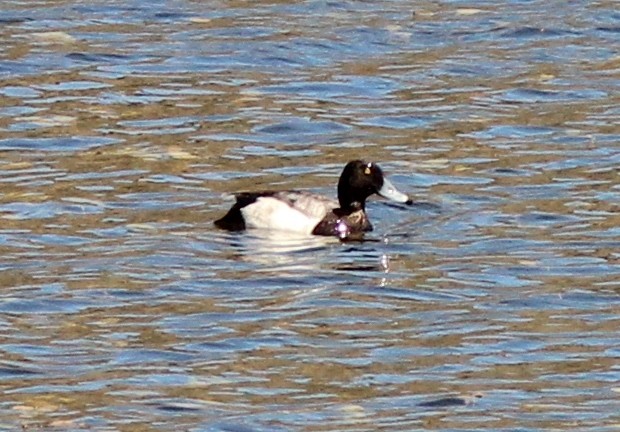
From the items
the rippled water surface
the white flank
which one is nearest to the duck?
the white flank

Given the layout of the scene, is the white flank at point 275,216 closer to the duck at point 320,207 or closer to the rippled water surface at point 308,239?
the duck at point 320,207

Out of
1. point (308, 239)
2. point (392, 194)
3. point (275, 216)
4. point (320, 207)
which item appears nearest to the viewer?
point (275, 216)

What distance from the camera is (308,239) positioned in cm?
1394

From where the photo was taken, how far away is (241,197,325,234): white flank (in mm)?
13445

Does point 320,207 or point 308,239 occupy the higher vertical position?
point 320,207

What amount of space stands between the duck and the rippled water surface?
132 mm

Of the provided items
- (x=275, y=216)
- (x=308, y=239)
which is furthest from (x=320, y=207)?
(x=275, y=216)

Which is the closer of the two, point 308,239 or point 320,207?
point 308,239

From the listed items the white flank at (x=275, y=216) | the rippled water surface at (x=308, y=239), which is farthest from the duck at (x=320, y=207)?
the rippled water surface at (x=308, y=239)

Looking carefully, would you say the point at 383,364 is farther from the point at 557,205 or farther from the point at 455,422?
the point at 557,205

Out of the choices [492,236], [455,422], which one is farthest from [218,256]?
[455,422]

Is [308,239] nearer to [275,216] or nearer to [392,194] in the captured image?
[275,216]

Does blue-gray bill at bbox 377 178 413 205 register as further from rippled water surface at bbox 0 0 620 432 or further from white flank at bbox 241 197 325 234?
white flank at bbox 241 197 325 234

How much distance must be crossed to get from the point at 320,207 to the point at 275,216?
47cm
